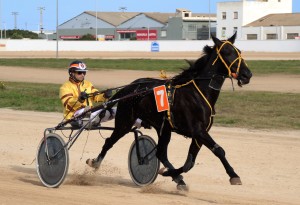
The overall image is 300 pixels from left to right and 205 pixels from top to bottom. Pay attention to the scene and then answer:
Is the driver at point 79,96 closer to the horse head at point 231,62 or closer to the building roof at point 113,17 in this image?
the horse head at point 231,62

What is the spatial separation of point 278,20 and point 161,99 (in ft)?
300

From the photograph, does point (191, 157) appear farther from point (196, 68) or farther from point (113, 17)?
point (113, 17)

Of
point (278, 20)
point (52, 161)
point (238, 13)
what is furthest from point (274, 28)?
point (52, 161)

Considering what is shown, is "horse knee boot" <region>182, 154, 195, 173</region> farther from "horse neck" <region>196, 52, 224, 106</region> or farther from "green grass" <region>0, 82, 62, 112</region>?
"green grass" <region>0, 82, 62, 112</region>

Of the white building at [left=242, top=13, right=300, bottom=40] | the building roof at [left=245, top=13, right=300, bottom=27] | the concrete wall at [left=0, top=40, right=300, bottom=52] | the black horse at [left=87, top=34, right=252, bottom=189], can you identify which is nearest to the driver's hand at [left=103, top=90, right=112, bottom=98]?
the black horse at [left=87, top=34, right=252, bottom=189]

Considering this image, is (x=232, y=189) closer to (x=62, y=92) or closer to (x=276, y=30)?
(x=62, y=92)

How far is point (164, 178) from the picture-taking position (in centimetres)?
1023

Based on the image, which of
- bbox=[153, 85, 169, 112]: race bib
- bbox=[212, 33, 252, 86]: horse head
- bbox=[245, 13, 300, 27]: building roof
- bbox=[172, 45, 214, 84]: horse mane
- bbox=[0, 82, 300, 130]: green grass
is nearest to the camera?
bbox=[212, 33, 252, 86]: horse head

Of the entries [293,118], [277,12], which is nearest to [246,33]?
[277,12]

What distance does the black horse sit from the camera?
324 inches

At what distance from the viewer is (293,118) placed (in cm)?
1712

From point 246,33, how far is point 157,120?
90.6 metres

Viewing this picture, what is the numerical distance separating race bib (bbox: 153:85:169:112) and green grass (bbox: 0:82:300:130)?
23.7 ft

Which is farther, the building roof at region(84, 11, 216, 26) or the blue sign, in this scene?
the building roof at region(84, 11, 216, 26)
